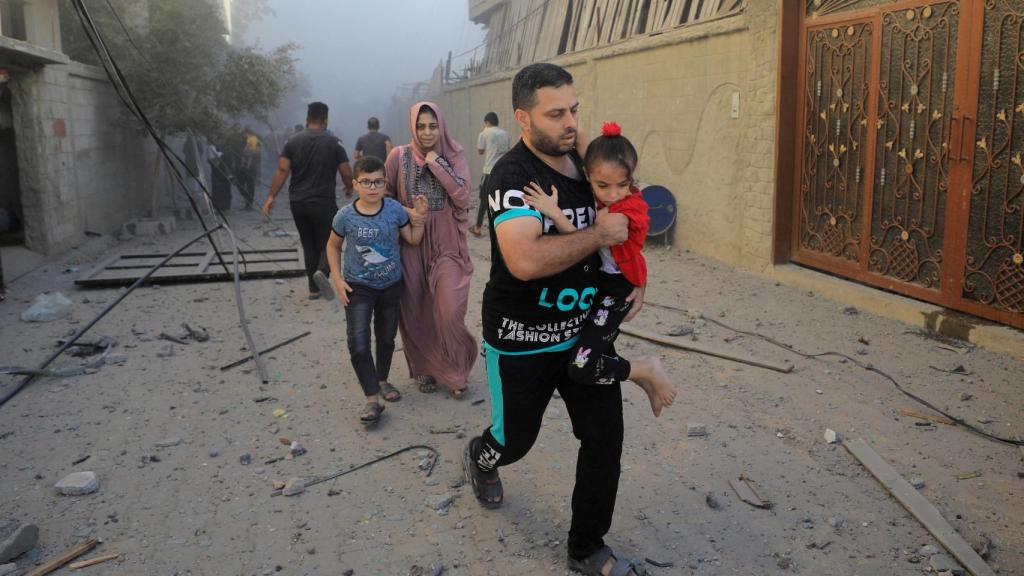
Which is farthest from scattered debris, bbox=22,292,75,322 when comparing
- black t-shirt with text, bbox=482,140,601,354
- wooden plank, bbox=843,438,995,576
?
wooden plank, bbox=843,438,995,576

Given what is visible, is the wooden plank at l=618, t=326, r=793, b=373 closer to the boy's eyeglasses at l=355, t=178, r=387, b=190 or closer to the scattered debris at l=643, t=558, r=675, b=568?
the boy's eyeglasses at l=355, t=178, r=387, b=190

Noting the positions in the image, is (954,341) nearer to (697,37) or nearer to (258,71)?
(697,37)

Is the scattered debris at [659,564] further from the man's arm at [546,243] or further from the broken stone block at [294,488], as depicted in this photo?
the broken stone block at [294,488]

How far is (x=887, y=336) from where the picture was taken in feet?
19.8

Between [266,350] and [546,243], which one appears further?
[266,350]

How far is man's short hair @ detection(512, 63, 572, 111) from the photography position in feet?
8.55

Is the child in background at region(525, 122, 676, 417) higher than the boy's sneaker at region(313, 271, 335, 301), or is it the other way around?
the child in background at region(525, 122, 676, 417)

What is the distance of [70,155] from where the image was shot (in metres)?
11.1

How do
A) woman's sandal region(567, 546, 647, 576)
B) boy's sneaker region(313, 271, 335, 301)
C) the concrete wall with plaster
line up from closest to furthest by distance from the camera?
1. woman's sandal region(567, 546, 647, 576)
2. boy's sneaker region(313, 271, 335, 301)
3. the concrete wall with plaster

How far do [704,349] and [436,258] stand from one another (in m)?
2.15

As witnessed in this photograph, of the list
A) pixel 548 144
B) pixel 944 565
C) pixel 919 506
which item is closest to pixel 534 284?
pixel 548 144

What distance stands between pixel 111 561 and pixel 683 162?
8241 mm

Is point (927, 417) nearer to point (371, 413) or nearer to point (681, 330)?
point (681, 330)

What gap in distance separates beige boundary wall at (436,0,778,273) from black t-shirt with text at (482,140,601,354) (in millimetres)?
5909
